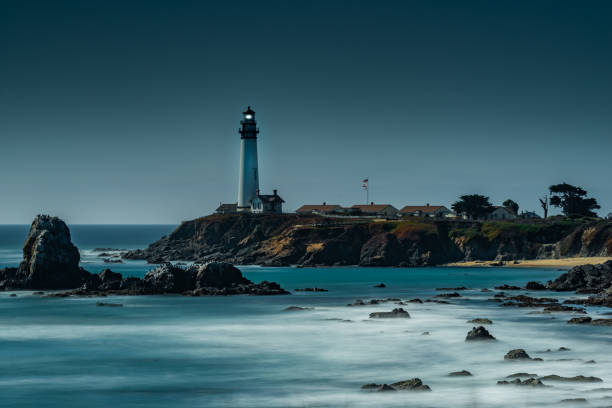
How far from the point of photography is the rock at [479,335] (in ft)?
127

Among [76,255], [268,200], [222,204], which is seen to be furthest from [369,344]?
[222,204]

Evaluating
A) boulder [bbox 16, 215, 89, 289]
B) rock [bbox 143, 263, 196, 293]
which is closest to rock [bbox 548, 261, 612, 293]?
rock [bbox 143, 263, 196, 293]

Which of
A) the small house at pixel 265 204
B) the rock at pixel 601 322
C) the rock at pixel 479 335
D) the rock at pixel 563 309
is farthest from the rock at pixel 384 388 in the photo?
the small house at pixel 265 204

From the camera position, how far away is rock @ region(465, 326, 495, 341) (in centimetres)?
3878

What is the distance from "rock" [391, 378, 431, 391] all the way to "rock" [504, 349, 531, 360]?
6.64 metres

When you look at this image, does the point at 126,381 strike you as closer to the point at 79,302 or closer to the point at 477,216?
the point at 79,302

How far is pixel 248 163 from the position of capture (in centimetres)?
12556

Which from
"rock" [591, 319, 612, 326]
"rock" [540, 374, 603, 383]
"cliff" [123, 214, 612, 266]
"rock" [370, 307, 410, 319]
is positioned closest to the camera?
"rock" [540, 374, 603, 383]

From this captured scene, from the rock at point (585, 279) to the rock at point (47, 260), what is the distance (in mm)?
40633

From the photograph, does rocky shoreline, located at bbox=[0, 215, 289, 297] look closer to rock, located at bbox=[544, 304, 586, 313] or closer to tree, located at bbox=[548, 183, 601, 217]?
rock, located at bbox=[544, 304, 586, 313]

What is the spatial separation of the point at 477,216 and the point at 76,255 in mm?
81536

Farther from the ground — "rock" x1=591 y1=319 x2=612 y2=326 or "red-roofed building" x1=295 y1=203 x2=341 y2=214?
"red-roofed building" x1=295 y1=203 x2=341 y2=214

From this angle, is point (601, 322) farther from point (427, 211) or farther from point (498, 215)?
point (427, 211)

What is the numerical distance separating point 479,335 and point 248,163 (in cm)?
8924
